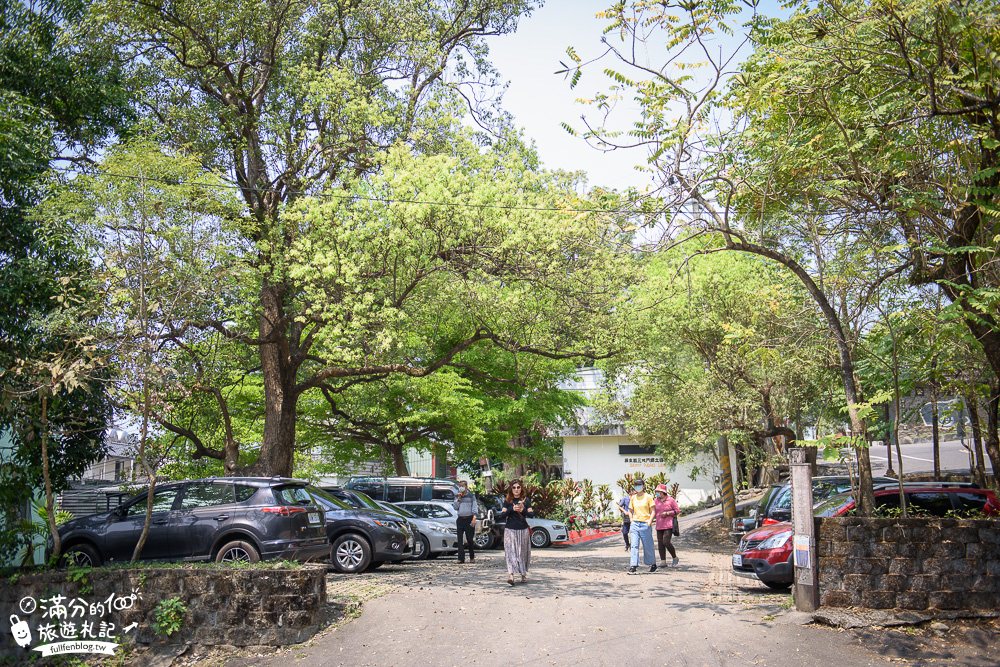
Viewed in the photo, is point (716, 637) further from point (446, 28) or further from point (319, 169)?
point (446, 28)

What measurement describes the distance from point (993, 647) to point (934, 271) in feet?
15.8

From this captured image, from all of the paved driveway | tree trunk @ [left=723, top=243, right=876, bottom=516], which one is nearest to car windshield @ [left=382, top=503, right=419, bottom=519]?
the paved driveway

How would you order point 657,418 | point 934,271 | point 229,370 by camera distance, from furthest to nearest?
point 657,418 → point 229,370 → point 934,271

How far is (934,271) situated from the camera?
11.6 meters

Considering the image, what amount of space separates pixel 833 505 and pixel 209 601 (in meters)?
9.22

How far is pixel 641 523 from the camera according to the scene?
1576cm

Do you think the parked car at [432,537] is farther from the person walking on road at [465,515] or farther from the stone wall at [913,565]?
the stone wall at [913,565]

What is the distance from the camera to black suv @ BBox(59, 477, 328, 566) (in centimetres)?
1259

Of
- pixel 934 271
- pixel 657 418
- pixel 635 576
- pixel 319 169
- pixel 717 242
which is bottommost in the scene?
pixel 635 576

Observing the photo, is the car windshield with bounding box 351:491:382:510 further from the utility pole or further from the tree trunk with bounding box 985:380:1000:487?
the utility pole

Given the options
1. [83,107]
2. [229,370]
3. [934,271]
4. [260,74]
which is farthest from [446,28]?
[934,271]

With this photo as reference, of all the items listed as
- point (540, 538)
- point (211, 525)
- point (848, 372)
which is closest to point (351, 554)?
point (211, 525)

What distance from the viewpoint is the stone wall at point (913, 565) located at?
10.2 meters

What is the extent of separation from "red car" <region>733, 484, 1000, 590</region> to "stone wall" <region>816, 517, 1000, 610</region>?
224 centimetres
